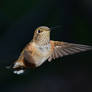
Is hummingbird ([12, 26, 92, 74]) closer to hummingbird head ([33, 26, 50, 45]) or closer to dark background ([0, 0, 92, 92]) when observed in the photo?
hummingbird head ([33, 26, 50, 45])

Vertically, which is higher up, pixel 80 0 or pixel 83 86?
pixel 80 0

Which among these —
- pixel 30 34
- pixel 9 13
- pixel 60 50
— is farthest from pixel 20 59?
pixel 9 13

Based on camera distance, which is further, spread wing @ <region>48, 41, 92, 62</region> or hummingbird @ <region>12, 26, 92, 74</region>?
spread wing @ <region>48, 41, 92, 62</region>

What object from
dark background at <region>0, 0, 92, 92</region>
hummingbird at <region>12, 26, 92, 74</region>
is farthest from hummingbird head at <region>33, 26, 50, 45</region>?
dark background at <region>0, 0, 92, 92</region>

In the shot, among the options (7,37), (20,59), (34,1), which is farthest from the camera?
(34,1)

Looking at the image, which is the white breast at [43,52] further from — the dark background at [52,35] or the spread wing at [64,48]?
the dark background at [52,35]

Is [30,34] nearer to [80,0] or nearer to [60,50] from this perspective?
[80,0]

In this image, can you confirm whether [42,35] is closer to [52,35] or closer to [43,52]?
[43,52]
